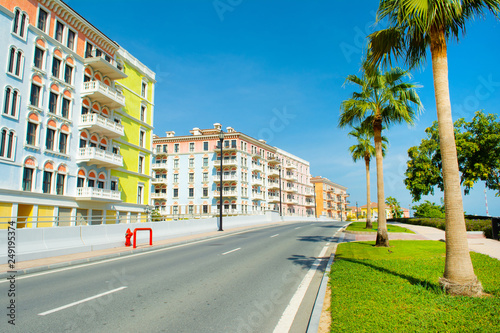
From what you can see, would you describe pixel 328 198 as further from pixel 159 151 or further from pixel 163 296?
pixel 163 296

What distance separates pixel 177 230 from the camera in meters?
23.4

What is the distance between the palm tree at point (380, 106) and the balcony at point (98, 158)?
2219cm

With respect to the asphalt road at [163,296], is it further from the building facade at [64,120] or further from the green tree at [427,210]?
the green tree at [427,210]

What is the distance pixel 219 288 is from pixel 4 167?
2199 cm

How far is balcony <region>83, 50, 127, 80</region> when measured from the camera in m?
30.0

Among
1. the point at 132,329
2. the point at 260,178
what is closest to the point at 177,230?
the point at 132,329

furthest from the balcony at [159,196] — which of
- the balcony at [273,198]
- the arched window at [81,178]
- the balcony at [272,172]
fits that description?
the arched window at [81,178]

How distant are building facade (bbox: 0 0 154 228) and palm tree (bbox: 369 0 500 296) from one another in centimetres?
1765

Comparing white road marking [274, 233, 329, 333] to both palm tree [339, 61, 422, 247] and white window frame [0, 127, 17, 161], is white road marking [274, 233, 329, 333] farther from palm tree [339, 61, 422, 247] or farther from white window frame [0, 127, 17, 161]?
white window frame [0, 127, 17, 161]

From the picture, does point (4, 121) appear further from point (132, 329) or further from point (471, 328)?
point (471, 328)

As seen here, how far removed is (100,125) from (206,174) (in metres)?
38.8

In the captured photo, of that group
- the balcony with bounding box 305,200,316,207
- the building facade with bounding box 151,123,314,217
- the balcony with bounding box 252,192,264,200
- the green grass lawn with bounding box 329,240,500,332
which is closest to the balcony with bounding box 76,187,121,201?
the green grass lawn with bounding box 329,240,500,332

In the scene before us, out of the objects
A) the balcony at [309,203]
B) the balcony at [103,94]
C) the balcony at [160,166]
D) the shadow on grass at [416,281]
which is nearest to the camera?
the shadow on grass at [416,281]

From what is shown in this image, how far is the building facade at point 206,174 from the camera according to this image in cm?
6681
